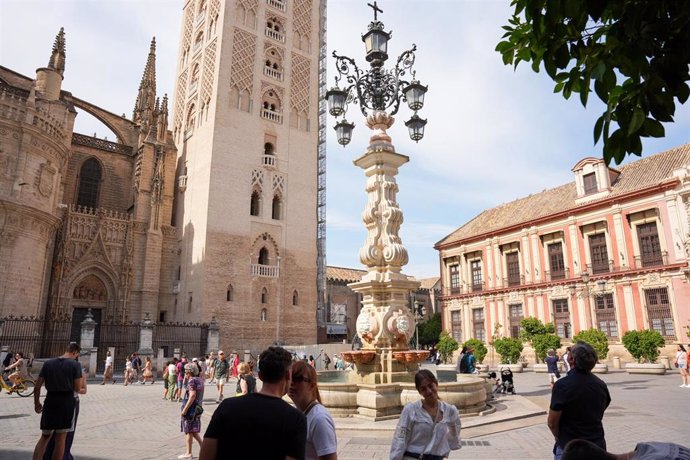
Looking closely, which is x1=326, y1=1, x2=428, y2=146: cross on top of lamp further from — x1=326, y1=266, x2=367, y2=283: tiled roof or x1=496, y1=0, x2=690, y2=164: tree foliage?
x1=326, y1=266, x2=367, y2=283: tiled roof

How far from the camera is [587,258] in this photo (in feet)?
88.2

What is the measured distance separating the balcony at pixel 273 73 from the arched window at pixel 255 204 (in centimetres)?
825

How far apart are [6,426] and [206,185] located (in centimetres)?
1887

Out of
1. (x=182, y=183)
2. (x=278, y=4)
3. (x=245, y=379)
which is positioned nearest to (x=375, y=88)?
(x=245, y=379)

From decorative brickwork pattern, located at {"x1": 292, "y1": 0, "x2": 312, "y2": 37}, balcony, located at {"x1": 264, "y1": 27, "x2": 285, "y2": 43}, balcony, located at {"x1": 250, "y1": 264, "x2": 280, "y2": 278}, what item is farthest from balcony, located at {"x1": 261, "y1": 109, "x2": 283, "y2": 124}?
balcony, located at {"x1": 250, "y1": 264, "x2": 280, "y2": 278}

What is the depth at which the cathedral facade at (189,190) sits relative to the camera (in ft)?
71.8

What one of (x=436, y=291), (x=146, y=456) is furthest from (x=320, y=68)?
(x=146, y=456)

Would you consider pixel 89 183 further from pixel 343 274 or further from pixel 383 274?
pixel 383 274

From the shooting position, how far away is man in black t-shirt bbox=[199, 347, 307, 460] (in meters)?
2.09

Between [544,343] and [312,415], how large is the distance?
2225cm

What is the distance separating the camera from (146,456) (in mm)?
6219

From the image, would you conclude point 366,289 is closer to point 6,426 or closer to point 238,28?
point 6,426

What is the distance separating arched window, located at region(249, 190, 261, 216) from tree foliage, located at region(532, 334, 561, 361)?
56.6ft

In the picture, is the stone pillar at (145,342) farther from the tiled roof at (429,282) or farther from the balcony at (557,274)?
the tiled roof at (429,282)
